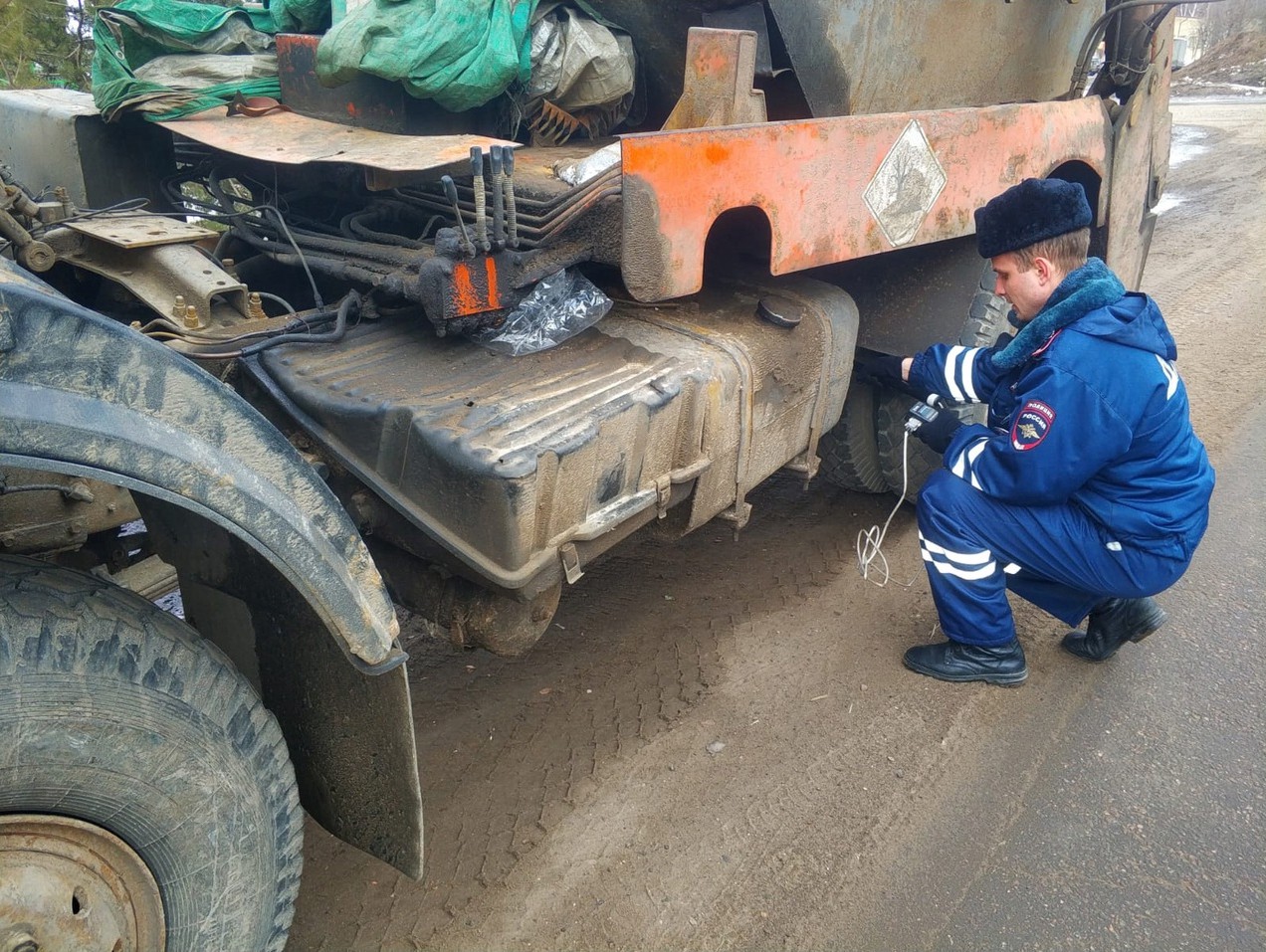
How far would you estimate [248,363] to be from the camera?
1.90 metres

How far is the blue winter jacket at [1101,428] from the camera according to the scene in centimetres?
248

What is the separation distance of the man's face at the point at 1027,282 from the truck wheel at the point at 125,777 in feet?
7.08

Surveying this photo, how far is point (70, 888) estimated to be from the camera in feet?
4.23

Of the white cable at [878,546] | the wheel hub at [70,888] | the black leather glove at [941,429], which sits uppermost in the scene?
the wheel hub at [70,888]

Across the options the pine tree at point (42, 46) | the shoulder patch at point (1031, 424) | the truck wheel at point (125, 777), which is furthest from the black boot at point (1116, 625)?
the pine tree at point (42, 46)

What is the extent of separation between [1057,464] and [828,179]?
931 mm

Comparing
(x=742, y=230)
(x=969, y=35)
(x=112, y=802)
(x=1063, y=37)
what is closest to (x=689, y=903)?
(x=112, y=802)

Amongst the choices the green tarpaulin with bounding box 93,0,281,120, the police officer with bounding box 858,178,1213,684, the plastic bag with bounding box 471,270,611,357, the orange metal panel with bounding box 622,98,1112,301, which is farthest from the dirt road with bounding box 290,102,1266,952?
the green tarpaulin with bounding box 93,0,281,120

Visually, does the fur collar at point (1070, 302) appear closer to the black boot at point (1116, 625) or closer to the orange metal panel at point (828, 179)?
the orange metal panel at point (828, 179)

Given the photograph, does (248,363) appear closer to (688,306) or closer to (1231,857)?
(688,306)

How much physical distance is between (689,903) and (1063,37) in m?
3.11

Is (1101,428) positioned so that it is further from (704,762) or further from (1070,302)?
(704,762)

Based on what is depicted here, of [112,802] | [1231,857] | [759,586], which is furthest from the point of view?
[759,586]

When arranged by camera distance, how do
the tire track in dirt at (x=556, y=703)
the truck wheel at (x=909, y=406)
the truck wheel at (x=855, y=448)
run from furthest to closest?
1. the truck wheel at (x=855, y=448)
2. the truck wheel at (x=909, y=406)
3. the tire track in dirt at (x=556, y=703)
